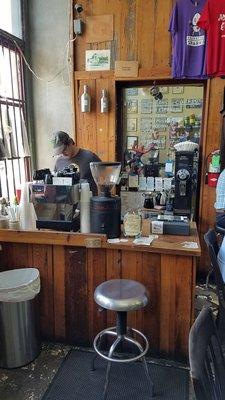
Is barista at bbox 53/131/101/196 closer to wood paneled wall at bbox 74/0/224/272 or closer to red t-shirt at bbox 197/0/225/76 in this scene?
wood paneled wall at bbox 74/0/224/272

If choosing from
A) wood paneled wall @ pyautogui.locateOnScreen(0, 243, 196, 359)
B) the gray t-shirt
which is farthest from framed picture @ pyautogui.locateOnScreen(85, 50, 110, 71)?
wood paneled wall @ pyautogui.locateOnScreen(0, 243, 196, 359)

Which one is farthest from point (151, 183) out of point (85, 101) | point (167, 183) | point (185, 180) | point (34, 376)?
point (34, 376)

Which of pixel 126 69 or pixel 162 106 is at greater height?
pixel 126 69

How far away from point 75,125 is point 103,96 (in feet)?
1.50

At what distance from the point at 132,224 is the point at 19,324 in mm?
978

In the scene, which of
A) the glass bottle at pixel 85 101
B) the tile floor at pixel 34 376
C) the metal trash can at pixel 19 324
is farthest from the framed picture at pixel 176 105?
the tile floor at pixel 34 376

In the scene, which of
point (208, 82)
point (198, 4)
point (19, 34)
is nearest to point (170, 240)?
point (208, 82)

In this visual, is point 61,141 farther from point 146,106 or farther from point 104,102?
point 146,106

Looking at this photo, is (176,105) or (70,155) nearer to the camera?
(70,155)

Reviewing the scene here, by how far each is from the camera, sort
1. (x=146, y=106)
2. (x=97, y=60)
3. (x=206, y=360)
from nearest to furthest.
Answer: (x=206, y=360) → (x=97, y=60) → (x=146, y=106)

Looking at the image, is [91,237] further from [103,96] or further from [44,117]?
[44,117]

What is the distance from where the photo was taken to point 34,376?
6.48ft

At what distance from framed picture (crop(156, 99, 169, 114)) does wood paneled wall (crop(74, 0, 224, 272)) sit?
324mm

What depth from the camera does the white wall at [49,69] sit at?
11.9 feet
